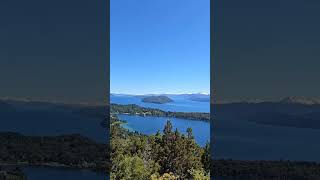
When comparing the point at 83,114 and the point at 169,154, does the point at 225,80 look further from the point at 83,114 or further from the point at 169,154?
the point at 169,154

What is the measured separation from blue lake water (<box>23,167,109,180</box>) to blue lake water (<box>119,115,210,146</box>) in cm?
522

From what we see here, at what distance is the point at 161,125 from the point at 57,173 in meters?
6.49

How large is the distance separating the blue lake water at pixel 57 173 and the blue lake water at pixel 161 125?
17.1 feet

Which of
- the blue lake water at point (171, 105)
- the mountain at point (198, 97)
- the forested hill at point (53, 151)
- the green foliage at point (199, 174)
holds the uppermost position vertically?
the mountain at point (198, 97)

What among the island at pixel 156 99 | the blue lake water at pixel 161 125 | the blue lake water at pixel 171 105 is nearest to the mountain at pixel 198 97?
the blue lake water at pixel 171 105

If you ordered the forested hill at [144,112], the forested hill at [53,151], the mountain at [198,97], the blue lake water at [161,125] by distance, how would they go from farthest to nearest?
1. the mountain at [198,97]
2. the forested hill at [144,112]
3. the blue lake water at [161,125]
4. the forested hill at [53,151]

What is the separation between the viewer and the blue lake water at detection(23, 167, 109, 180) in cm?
731

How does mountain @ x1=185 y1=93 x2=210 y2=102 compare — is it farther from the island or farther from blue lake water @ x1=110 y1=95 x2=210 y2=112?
the island

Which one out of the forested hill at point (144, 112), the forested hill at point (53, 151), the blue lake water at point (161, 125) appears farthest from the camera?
the forested hill at point (144, 112)

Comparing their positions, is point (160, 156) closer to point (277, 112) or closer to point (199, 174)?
point (199, 174)

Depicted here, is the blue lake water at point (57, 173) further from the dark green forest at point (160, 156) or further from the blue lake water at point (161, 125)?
the blue lake water at point (161, 125)

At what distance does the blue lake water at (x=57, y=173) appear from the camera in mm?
7312

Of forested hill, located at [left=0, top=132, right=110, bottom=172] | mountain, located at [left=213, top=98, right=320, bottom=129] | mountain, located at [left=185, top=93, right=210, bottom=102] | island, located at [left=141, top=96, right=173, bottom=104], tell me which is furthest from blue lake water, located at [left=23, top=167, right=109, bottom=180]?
island, located at [left=141, top=96, right=173, bottom=104]

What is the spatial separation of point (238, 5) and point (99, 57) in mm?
2323
